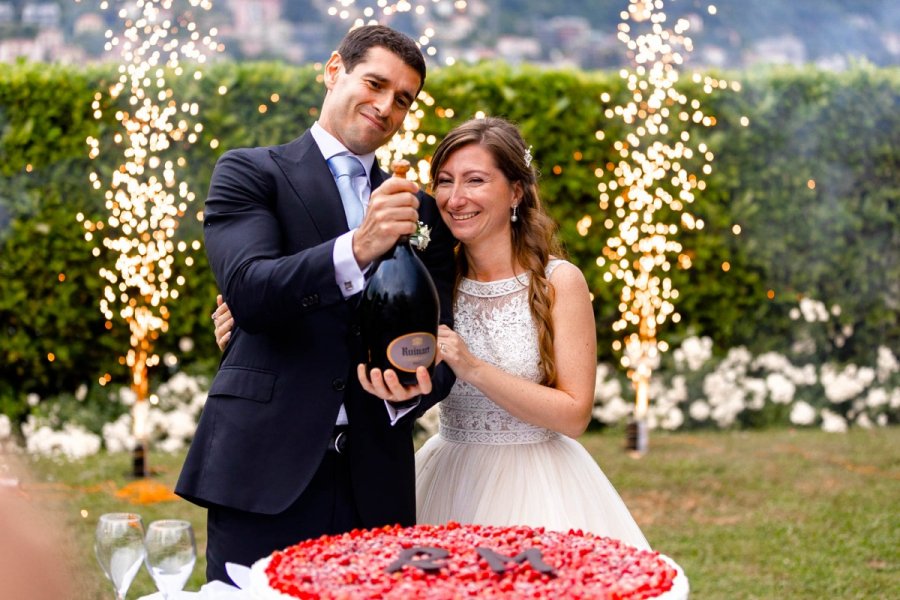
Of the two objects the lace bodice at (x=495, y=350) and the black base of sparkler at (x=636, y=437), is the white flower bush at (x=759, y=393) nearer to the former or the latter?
the black base of sparkler at (x=636, y=437)

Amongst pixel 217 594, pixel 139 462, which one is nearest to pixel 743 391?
pixel 139 462

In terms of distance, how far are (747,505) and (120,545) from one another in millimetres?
4761

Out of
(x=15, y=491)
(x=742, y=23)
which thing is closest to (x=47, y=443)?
(x=15, y=491)

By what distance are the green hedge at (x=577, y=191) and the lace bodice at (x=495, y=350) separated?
4237 millimetres

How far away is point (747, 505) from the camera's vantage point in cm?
637

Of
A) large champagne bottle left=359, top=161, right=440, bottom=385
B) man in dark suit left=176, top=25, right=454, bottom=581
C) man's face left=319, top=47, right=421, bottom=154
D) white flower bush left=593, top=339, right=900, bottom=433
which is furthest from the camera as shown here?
white flower bush left=593, top=339, right=900, bottom=433

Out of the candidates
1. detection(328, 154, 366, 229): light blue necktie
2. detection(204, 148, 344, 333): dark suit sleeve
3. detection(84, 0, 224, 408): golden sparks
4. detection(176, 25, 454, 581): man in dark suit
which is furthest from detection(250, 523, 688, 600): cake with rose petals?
detection(84, 0, 224, 408): golden sparks

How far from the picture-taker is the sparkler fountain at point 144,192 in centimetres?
718

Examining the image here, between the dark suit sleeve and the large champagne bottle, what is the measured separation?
0.35 feet

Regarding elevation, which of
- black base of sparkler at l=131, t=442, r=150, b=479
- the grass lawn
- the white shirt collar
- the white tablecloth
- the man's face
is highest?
the man's face

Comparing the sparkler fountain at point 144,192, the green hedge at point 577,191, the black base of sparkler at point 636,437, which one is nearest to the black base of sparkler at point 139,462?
the sparkler fountain at point 144,192

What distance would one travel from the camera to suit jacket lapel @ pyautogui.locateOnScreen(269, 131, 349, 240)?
2801 millimetres

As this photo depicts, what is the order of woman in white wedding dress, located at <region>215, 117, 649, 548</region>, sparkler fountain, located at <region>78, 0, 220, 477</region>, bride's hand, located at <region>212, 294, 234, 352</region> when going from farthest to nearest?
sparkler fountain, located at <region>78, 0, 220, 477</region>
woman in white wedding dress, located at <region>215, 117, 649, 548</region>
bride's hand, located at <region>212, 294, 234, 352</region>

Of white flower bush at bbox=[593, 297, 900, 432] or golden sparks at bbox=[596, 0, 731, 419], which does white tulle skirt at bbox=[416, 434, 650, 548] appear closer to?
golden sparks at bbox=[596, 0, 731, 419]
